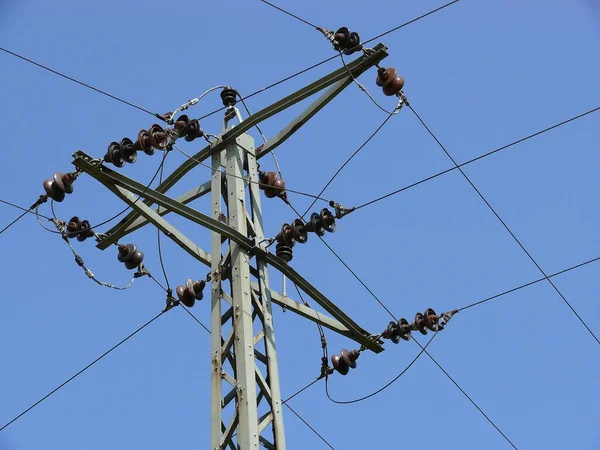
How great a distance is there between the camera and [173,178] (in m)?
9.88

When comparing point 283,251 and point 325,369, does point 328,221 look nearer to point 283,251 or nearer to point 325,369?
point 283,251

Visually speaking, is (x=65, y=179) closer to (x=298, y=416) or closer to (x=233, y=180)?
(x=233, y=180)

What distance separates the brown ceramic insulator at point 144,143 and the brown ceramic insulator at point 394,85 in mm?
2135

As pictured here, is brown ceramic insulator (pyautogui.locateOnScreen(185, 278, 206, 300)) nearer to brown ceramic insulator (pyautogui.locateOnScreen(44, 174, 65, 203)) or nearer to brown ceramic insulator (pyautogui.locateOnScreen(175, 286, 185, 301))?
brown ceramic insulator (pyautogui.locateOnScreen(175, 286, 185, 301))

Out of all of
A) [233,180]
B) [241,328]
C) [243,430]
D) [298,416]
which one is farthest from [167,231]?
[298,416]

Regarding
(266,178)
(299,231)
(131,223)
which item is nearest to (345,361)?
(299,231)

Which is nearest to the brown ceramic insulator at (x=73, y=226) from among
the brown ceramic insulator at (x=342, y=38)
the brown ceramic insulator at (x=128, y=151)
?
the brown ceramic insulator at (x=128, y=151)

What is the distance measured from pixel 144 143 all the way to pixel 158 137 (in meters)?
0.13

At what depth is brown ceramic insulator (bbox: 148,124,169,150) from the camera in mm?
→ 8844

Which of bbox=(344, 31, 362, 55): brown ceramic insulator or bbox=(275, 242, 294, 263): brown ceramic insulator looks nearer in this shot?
bbox=(344, 31, 362, 55): brown ceramic insulator

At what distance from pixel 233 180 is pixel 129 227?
49.7 inches

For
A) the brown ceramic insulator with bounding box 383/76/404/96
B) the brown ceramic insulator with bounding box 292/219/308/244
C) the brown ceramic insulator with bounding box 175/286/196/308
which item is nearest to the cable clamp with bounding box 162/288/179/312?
the brown ceramic insulator with bounding box 175/286/196/308

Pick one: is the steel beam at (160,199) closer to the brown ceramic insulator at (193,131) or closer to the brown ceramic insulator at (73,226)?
the brown ceramic insulator at (193,131)

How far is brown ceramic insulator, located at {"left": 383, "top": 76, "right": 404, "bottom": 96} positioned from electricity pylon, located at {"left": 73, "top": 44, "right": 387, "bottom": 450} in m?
0.26
